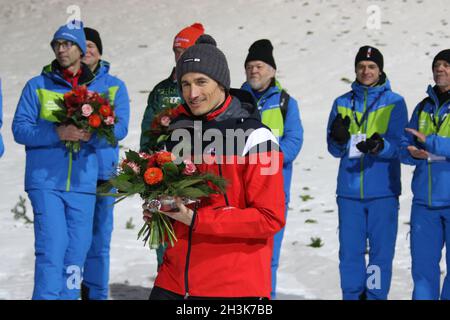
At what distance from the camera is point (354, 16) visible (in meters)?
25.8

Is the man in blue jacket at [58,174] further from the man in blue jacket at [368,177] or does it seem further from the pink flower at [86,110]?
the man in blue jacket at [368,177]

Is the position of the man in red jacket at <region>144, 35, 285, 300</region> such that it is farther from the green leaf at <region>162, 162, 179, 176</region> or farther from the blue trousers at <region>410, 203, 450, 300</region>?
the blue trousers at <region>410, 203, 450, 300</region>

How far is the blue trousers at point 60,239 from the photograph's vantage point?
6.99 m

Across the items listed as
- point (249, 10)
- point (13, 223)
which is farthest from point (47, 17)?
point (13, 223)

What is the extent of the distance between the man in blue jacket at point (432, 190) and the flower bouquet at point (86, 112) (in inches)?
102

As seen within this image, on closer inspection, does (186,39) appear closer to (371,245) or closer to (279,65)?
(371,245)

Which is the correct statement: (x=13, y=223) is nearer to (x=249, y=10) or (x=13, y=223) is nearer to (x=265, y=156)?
(x=265, y=156)

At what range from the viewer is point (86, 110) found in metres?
7.00

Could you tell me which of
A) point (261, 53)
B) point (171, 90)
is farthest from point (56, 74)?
point (261, 53)

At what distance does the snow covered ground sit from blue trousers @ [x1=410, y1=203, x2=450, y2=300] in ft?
3.09

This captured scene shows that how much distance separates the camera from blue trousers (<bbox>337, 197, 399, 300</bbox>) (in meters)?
7.74

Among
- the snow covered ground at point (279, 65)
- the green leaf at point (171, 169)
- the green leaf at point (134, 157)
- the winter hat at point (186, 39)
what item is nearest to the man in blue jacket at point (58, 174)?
the winter hat at point (186, 39)

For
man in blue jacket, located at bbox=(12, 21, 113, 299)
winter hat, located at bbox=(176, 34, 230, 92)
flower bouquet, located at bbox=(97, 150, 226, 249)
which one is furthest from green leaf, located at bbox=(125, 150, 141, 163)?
man in blue jacket, located at bbox=(12, 21, 113, 299)
